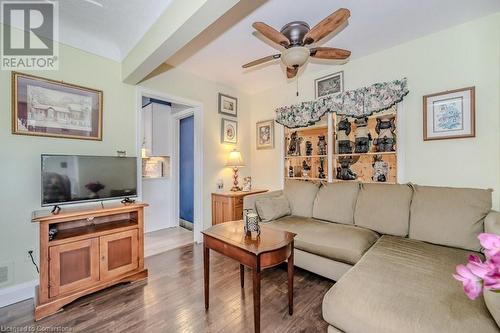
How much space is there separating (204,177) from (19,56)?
239 cm

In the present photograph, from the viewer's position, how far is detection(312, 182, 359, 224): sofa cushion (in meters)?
2.59

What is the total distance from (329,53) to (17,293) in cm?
360

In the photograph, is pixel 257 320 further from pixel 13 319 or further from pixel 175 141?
pixel 175 141

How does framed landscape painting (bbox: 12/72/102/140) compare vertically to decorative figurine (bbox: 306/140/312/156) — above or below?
above

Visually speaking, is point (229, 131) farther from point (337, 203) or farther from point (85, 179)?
point (85, 179)

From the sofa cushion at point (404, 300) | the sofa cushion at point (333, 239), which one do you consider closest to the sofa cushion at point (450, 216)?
the sofa cushion at point (404, 300)

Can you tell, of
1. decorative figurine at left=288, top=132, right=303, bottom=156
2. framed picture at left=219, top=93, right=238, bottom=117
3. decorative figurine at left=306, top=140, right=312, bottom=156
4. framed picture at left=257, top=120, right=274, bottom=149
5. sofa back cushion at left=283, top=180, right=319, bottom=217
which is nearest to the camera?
sofa back cushion at left=283, top=180, right=319, bottom=217

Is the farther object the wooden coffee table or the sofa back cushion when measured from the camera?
the sofa back cushion

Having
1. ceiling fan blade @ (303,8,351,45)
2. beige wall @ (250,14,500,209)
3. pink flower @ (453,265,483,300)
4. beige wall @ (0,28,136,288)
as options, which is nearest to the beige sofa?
beige wall @ (250,14,500,209)

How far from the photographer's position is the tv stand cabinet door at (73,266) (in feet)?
5.97

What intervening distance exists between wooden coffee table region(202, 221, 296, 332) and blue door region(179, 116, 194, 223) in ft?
7.94

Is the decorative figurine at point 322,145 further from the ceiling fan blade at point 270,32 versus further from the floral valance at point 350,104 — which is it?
the ceiling fan blade at point 270,32

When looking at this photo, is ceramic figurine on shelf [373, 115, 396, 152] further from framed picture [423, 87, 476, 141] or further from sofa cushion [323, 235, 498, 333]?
sofa cushion [323, 235, 498, 333]

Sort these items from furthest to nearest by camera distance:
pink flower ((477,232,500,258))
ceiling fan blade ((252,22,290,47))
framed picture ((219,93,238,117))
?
framed picture ((219,93,238,117)) → ceiling fan blade ((252,22,290,47)) → pink flower ((477,232,500,258))
